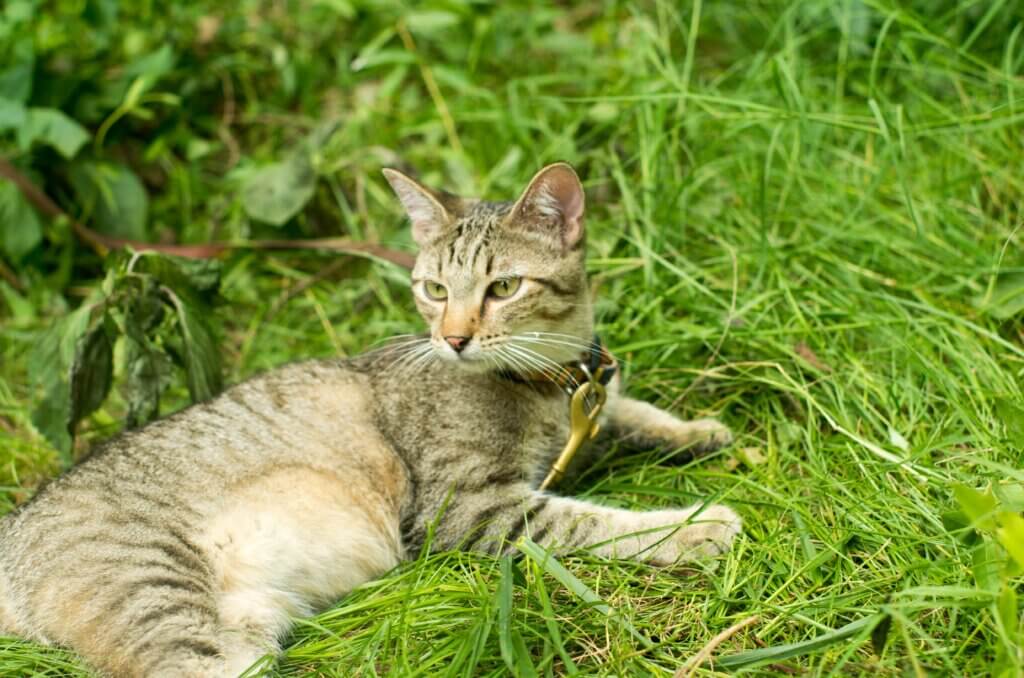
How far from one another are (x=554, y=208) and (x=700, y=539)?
3.86 feet

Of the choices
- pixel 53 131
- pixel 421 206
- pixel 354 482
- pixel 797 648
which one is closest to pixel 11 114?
pixel 53 131

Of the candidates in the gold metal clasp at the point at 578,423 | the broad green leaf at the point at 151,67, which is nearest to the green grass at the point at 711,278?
the gold metal clasp at the point at 578,423

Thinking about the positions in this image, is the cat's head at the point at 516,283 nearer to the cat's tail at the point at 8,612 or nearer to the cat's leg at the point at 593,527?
the cat's leg at the point at 593,527

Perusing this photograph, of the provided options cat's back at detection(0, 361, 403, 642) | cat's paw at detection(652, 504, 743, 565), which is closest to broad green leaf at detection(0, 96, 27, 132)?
cat's back at detection(0, 361, 403, 642)

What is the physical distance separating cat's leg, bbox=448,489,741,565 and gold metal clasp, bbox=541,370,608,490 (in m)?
0.15

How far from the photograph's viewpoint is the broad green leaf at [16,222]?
441 cm

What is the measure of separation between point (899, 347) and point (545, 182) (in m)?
1.41

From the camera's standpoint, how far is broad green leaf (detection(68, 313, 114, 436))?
3.33m

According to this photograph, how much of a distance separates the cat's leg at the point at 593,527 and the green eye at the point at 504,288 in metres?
0.65

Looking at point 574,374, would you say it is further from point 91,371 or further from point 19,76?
point 19,76

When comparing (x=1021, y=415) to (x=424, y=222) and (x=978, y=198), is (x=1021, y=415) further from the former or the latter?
(x=424, y=222)

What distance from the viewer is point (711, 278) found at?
389cm

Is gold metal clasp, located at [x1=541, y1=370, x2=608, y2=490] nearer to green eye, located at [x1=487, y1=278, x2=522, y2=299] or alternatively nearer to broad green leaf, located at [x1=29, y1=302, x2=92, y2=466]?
green eye, located at [x1=487, y1=278, x2=522, y2=299]

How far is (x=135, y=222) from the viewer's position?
482 cm
